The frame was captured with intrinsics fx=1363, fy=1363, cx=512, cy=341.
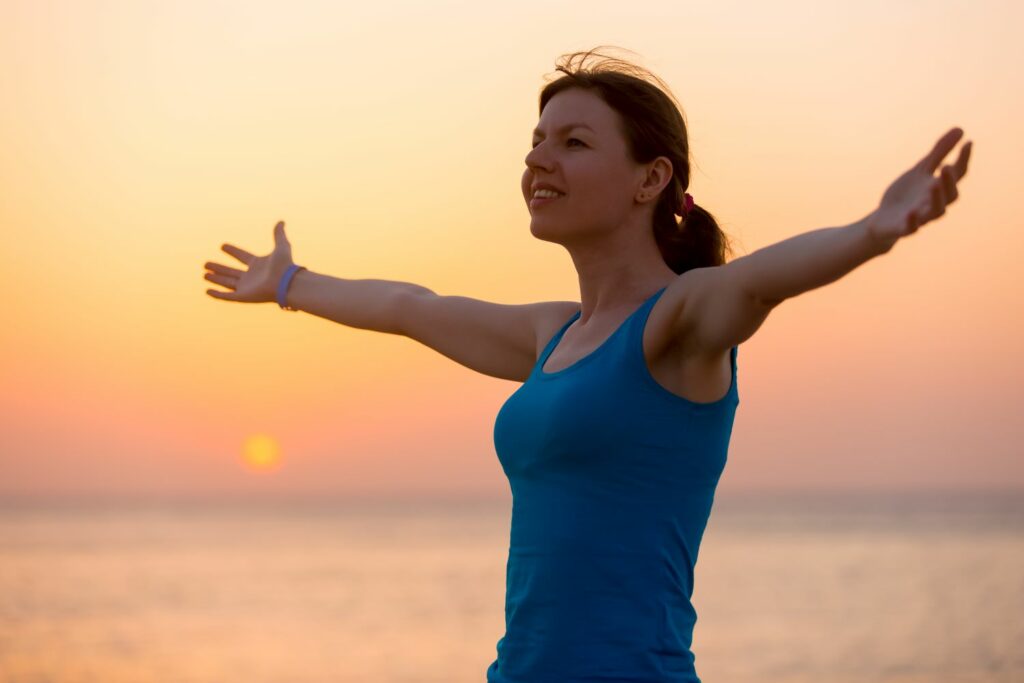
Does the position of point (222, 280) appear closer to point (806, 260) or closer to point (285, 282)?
point (285, 282)

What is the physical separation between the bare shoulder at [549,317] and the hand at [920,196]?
3.92 feet

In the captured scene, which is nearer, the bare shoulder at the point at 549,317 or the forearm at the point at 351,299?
the bare shoulder at the point at 549,317

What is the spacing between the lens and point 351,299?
12.3 feet

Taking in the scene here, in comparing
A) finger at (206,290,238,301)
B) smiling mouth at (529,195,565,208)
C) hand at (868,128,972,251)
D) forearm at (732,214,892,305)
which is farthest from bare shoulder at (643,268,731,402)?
finger at (206,290,238,301)

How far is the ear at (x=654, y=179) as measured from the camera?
3.07 meters

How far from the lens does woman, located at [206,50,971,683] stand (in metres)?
2.59

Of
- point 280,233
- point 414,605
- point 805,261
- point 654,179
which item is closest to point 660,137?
point 654,179

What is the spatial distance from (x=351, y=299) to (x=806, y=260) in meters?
1.69

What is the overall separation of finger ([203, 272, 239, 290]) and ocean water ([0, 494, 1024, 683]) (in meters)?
8.88

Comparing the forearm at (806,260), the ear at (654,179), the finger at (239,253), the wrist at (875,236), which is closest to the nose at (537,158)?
the ear at (654,179)

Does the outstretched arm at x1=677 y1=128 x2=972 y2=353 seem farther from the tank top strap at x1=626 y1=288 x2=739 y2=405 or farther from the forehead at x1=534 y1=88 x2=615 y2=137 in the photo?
the forehead at x1=534 y1=88 x2=615 y2=137

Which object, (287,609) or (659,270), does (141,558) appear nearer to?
(287,609)

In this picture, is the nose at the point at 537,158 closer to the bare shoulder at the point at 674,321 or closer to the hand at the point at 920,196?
the bare shoulder at the point at 674,321

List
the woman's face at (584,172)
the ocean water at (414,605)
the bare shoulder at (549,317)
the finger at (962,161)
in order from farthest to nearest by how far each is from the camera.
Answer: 1. the ocean water at (414,605)
2. the bare shoulder at (549,317)
3. the woman's face at (584,172)
4. the finger at (962,161)
